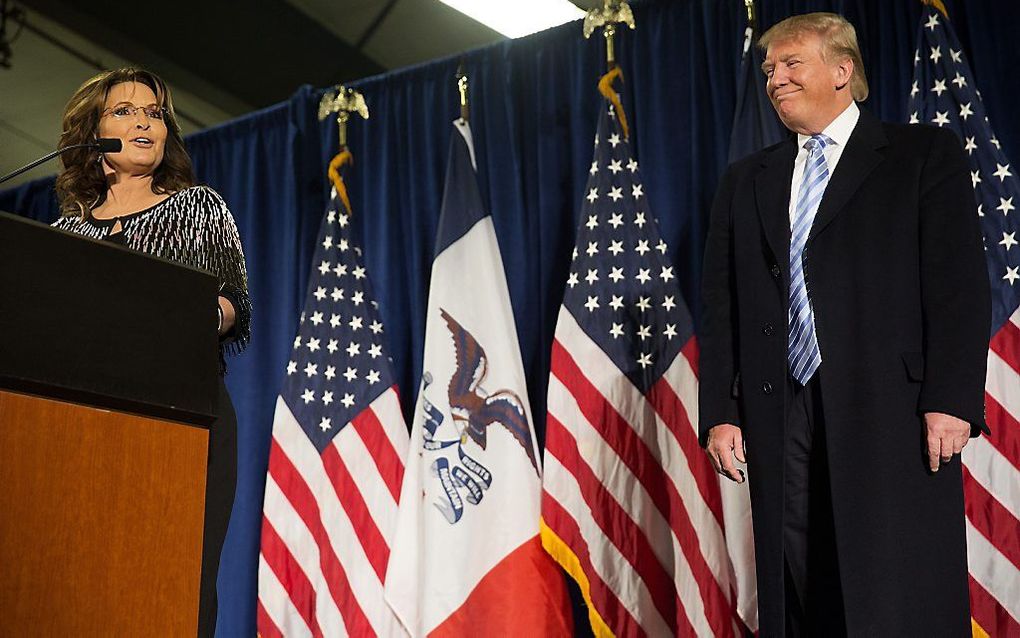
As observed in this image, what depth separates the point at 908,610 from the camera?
2.16 m

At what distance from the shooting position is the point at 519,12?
16.7 ft

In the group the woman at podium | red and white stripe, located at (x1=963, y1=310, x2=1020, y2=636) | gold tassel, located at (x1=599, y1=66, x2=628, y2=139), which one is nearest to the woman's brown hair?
the woman at podium

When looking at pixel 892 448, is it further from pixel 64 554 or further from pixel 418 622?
pixel 418 622

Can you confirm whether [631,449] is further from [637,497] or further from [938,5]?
[938,5]

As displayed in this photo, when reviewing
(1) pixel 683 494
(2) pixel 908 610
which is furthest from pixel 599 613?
(2) pixel 908 610

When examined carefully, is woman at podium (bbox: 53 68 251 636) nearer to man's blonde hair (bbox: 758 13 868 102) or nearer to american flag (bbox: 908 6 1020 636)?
man's blonde hair (bbox: 758 13 868 102)

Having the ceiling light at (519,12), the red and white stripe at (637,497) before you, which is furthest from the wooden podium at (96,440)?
the ceiling light at (519,12)

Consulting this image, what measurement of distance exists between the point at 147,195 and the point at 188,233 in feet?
0.62

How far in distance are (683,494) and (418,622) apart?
91 centimetres

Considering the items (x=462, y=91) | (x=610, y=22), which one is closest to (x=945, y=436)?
(x=610, y=22)

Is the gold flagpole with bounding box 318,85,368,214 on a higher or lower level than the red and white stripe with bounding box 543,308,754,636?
higher

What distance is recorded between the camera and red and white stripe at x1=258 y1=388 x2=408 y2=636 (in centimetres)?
403

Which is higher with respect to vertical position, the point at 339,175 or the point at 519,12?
the point at 519,12

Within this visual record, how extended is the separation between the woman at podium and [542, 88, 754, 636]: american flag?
115 centimetres
